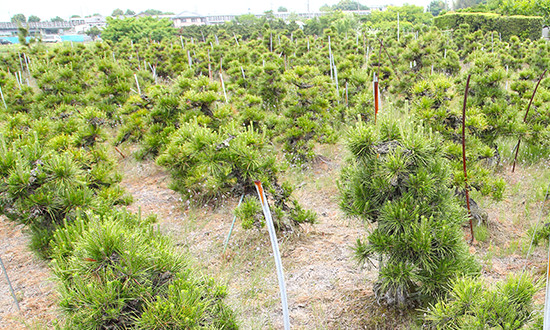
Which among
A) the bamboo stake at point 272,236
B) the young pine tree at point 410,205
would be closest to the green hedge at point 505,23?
the young pine tree at point 410,205

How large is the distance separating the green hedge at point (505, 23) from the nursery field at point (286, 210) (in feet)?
41.1

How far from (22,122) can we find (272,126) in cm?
309

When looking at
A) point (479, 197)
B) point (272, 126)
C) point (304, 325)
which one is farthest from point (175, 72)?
point (304, 325)

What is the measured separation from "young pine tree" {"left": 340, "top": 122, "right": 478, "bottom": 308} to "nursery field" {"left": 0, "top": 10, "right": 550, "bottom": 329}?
1 cm

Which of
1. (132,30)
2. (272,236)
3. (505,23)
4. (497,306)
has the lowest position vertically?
(497,306)

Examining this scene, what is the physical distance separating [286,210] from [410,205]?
188 centimetres

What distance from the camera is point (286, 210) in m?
4.11

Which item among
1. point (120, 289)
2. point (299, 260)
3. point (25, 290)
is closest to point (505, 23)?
point (299, 260)

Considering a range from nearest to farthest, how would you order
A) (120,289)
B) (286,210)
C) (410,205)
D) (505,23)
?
1. (120,289)
2. (410,205)
3. (286,210)
4. (505,23)

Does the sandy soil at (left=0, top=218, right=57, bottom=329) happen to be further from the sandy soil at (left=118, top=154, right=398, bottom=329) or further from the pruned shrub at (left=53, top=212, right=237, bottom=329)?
the pruned shrub at (left=53, top=212, right=237, bottom=329)

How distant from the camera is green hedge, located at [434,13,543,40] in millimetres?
16484

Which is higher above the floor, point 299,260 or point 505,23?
point 505,23

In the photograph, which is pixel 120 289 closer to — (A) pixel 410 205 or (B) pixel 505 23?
(A) pixel 410 205

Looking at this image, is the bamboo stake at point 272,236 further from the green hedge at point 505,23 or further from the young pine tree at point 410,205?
the green hedge at point 505,23
